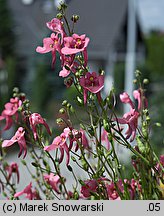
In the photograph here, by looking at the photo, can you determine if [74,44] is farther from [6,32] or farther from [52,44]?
[6,32]

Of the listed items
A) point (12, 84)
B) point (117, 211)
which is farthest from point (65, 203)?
point (12, 84)

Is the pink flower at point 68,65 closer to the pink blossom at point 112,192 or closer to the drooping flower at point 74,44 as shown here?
the drooping flower at point 74,44

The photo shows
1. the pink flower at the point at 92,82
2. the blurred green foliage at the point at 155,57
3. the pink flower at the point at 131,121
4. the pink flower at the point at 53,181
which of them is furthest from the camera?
the blurred green foliage at the point at 155,57

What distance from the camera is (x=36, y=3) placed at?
1772 cm

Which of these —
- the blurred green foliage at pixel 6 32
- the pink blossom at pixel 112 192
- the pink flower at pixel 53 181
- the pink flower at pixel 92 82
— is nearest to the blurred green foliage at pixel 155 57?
the blurred green foliage at pixel 6 32

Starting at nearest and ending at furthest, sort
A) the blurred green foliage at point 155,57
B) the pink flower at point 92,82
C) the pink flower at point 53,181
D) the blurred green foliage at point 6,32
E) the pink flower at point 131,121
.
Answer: the pink flower at point 92,82
the pink flower at point 131,121
the pink flower at point 53,181
the blurred green foliage at point 6,32
the blurred green foliage at point 155,57

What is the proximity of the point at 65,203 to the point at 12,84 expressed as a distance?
1488cm

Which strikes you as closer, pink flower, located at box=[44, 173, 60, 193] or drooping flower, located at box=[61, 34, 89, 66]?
drooping flower, located at box=[61, 34, 89, 66]

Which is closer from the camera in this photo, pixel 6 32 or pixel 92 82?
pixel 92 82

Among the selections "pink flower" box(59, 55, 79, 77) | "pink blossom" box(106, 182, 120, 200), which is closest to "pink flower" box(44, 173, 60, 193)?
"pink blossom" box(106, 182, 120, 200)

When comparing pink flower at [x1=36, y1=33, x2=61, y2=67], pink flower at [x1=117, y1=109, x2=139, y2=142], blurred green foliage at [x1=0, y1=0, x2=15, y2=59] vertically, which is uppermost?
pink flower at [x1=36, y1=33, x2=61, y2=67]

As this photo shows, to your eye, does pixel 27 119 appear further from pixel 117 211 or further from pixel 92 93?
pixel 117 211

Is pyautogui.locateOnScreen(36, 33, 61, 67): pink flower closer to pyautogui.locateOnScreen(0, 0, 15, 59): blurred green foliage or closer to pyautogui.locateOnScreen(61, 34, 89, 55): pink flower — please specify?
pyautogui.locateOnScreen(61, 34, 89, 55): pink flower

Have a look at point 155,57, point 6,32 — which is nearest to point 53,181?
point 6,32
